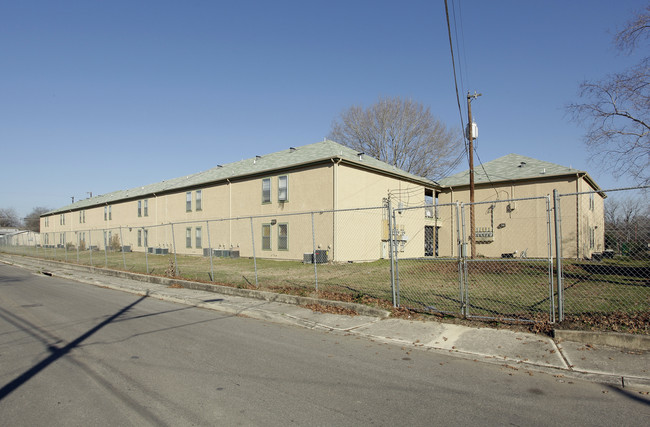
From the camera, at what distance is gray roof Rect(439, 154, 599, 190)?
2516 centimetres

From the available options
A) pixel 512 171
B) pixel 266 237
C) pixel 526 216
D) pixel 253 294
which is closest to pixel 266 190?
pixel 266 237

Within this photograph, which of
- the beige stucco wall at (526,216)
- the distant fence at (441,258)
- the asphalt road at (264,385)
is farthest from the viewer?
the beige stucco wall at (526,216)

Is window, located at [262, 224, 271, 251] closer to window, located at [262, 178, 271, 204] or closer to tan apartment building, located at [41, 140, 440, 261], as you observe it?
tan apartment building, located at [41, 140, 440, 261]

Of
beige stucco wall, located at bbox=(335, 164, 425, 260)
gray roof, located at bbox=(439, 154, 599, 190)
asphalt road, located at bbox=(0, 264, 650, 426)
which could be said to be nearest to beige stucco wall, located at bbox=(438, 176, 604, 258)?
gray roof, located at bbox=(439, 154, 599, 190)

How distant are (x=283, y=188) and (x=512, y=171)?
15.8 meters

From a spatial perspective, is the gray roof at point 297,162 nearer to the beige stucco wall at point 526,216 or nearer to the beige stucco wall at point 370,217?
the beige stucco wall at point 370,217

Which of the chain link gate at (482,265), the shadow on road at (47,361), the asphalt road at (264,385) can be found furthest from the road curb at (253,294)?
the shadow on road at (47,361)

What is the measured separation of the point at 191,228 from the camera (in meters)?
29.0

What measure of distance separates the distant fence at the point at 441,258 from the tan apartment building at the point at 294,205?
111 millimetres

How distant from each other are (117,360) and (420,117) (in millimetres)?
36844

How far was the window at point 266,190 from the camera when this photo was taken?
23.7 m

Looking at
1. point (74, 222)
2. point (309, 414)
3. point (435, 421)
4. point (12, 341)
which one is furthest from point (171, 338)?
point (74, 222)

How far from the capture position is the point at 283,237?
73.9ft

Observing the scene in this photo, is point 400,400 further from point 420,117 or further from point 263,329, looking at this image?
point 420,117
